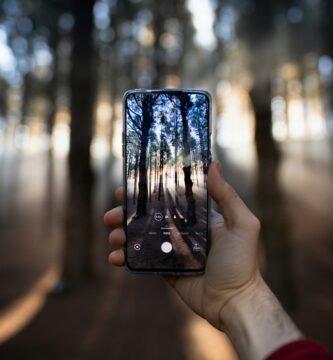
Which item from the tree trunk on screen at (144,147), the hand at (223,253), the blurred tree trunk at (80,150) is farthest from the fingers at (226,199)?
the blurred tree trunk at (80,150)

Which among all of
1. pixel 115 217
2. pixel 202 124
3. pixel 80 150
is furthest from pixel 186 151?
pixel 80 150

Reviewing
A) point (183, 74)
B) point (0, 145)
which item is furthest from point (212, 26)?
point (0, 145)

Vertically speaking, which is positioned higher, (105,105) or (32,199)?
(105,105)

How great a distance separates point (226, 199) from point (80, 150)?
700 centimetres

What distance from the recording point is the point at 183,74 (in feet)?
74.2

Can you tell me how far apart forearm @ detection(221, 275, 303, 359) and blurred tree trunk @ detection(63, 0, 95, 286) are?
708 cm

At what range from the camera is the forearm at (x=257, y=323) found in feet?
4.62

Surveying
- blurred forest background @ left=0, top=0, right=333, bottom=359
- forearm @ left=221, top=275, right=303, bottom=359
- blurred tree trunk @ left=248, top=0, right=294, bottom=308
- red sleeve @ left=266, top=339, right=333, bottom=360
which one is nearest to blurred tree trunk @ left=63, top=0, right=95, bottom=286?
blurred forest background @ left=0, top=0, right=333, bottom=359

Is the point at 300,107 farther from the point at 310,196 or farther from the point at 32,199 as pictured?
the point at 32,199

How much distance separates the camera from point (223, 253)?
167cm

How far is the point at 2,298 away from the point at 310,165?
45.6 ft

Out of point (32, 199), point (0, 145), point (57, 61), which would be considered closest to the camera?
point (57, 61)

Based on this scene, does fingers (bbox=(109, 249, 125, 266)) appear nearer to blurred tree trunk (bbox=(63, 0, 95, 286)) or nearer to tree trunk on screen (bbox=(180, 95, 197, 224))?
tree trunk on screen (bbox=(180, 95, 197, 224))

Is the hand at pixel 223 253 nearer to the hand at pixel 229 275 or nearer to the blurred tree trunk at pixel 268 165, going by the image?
the hand at pixel 229 275
